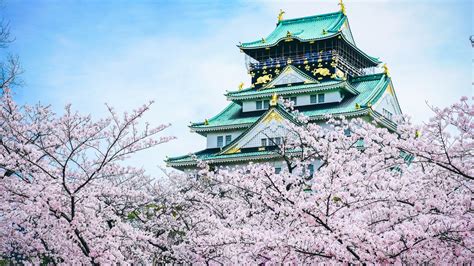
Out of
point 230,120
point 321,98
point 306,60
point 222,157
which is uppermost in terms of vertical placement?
point 306,60

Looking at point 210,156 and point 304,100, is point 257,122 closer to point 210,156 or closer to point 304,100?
point 210,156

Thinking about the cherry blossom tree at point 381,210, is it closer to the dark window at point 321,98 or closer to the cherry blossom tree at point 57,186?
the cherry blossom tree at point 57,186

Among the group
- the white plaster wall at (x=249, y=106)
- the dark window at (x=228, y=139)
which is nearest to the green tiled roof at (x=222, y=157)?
the dark window at (x=228, y=139)

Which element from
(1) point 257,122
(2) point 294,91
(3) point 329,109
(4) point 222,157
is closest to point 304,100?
(2) point 294,91

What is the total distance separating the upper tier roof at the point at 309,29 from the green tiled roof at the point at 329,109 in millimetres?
4093

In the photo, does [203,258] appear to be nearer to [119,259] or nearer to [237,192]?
[119,259]

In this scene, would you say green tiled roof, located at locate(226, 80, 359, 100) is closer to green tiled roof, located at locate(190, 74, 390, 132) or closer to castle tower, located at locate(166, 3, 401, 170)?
castle tower, located at locate(166, 3, 401, 170)

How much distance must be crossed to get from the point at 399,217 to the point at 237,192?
9925 millimetres

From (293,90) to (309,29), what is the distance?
24.2 feet

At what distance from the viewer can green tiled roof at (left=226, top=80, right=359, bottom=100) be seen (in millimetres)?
40781

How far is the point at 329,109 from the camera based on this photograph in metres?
40.5

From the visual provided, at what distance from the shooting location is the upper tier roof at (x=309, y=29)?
4522 cm

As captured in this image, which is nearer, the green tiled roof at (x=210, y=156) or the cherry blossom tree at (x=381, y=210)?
the cherry blossom tree at (x=381, y=210)

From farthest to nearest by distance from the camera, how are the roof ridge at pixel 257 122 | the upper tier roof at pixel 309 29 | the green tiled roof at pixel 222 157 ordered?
the upper tier roof at pixel 309 29, the roof ridge at pixel 257 122, the green tiled roof at pixel 222 157
